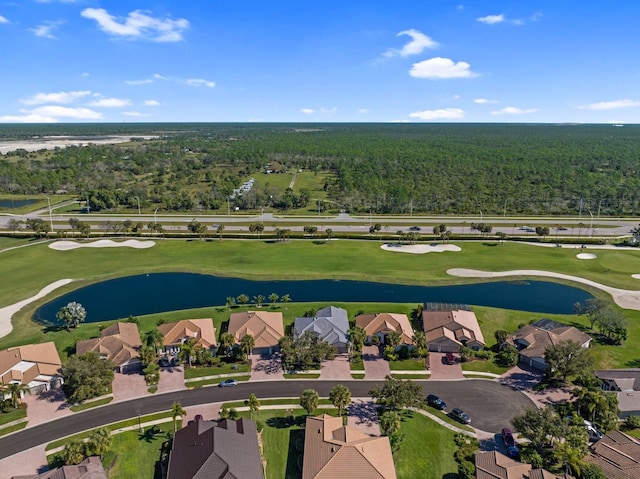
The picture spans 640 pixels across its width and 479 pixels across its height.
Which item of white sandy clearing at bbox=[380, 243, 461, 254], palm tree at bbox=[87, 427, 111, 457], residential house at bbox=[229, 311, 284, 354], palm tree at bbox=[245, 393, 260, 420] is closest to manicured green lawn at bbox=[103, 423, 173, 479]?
palm tree at bbox=[87, 427, 111, 457]

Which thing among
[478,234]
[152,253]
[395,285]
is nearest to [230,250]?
[152,253]

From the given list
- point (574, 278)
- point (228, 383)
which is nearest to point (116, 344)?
point (228, 383)

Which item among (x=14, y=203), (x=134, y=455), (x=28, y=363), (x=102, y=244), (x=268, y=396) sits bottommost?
(x=134, y=455)

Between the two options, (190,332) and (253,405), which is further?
(190,332)

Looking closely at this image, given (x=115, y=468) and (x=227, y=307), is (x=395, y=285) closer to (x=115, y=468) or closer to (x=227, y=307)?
(x=227, y=307)

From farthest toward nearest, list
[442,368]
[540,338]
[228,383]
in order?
1. [540,338]
2. [442,368]
3. [228,383]

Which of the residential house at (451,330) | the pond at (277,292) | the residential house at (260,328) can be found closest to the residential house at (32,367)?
the pond at (277,292)

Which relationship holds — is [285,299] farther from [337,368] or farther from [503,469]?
[503,469]
